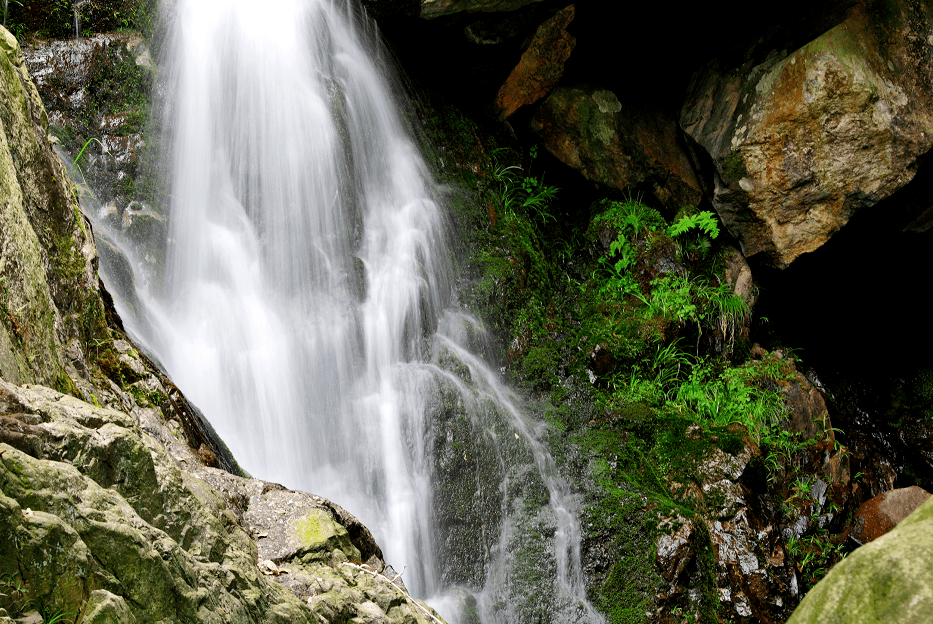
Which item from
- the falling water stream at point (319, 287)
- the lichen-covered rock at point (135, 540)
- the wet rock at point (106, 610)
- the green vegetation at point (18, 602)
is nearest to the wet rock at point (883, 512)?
the falling water stream at point (319, 287)

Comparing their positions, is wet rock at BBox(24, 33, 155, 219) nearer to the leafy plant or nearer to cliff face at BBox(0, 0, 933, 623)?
cliff face at BBox(0, 0, 933, 623)

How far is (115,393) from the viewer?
2.68m

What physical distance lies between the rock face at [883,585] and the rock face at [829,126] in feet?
16.3

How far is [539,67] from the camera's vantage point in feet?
21.2

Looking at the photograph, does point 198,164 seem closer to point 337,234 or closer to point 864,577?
point 337,234

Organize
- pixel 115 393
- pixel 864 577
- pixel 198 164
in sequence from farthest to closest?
pixel 198 164, pixel 115 393, pixel 864 577

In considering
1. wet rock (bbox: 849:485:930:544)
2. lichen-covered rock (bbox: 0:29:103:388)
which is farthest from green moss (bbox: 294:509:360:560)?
wet rock (bbox: 849:485:930:544)

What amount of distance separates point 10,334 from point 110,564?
85cm

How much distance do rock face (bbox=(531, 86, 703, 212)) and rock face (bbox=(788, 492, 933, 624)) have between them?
17.9 ft

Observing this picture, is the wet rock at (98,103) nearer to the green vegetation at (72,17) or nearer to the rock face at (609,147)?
the green vegetation at (72,17)

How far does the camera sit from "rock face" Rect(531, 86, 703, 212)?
6762 mm

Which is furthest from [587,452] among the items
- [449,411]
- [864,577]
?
[864,577]

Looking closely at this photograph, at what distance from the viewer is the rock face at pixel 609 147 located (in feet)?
22.2

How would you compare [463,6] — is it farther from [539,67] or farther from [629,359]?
[629,359]
